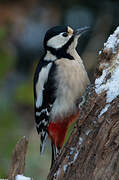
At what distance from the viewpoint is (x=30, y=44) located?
6.27m

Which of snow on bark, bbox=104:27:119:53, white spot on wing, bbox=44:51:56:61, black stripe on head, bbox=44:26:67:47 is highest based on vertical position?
black stripe on head, bbox=44:26:67:47

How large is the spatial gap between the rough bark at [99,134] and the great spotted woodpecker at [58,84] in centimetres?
56

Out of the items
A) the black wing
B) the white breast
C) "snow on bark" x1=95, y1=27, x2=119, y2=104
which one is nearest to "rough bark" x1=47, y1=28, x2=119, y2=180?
"snow on bark" x1=95, y1=27, x2=119, y2=104

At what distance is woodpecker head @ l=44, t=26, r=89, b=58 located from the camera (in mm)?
3203

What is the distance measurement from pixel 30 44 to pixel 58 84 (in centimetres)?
322

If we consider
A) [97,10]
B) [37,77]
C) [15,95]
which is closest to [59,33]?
[37,77]

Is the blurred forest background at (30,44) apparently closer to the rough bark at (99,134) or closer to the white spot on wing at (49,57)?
the white spot on wing at (49,57)

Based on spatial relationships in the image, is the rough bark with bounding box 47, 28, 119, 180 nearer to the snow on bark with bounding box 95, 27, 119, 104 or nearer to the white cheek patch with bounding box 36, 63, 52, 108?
the snow on bark with bounding box 95, 27, 119, 104

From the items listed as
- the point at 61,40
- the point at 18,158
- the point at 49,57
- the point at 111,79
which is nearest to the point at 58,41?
the point at 61,40

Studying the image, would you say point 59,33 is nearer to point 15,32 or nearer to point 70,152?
point 70,152

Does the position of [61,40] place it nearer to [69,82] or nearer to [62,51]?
[62,51]

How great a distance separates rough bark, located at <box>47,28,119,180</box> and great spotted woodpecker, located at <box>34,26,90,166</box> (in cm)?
56

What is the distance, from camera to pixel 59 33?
10.5 ft

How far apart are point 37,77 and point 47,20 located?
312 centimetres
